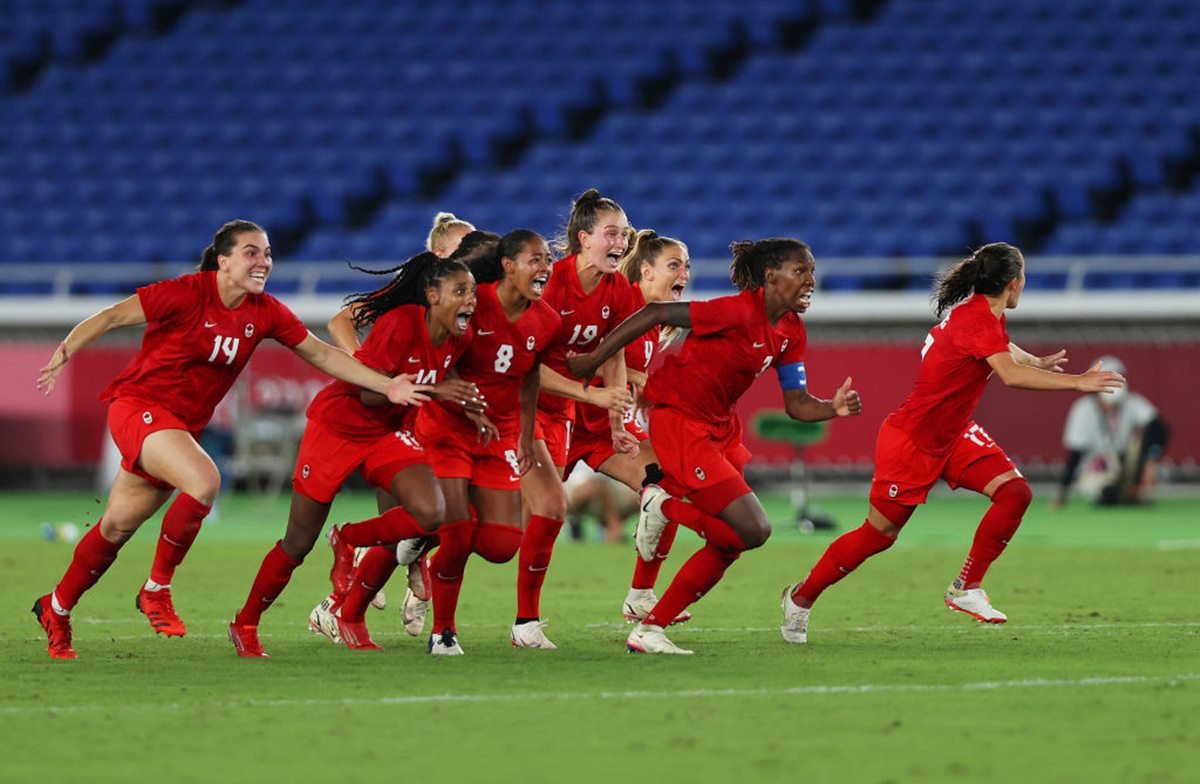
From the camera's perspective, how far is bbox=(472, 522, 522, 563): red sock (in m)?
8.95

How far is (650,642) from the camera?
8.72m

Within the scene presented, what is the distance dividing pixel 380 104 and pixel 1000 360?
20156mm

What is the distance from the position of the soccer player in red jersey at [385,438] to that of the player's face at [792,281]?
1425mm

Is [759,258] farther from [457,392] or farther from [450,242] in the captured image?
[450,242]

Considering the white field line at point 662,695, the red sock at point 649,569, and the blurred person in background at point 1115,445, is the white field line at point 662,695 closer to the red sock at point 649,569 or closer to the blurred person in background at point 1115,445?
the red sock at point 649,569

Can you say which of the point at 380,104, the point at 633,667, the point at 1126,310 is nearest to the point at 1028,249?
the point at 1126,310

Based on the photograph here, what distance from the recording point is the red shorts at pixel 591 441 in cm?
1048

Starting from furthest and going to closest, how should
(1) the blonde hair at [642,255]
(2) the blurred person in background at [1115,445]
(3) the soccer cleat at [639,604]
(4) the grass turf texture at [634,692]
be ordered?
(2) the blurred person in background at [1115,445] < (1) the blonde hair at [642,255] < (3) the soccer cleat at [639,604] < (4) the grass turf texture at [634,692]

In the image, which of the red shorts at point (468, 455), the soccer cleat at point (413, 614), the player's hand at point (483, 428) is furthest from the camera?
the soccer cleat at point (413, 614)

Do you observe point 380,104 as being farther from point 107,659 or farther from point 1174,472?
point 107,659

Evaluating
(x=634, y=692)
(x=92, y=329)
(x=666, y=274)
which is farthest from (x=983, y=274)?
(x=92, y=329)

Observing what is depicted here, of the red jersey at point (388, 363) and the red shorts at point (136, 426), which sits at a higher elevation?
the red jersey at point (388, 363)

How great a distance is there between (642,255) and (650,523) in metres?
1.57

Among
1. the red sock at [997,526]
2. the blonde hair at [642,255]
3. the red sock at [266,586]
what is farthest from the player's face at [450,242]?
the red sock at [997,526]
